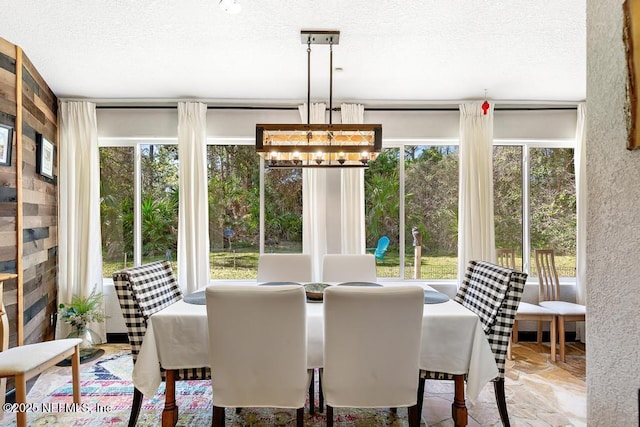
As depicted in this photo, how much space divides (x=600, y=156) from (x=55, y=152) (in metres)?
4.26

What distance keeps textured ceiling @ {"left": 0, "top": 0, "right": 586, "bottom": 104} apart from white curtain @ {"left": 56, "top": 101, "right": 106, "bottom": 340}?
0.29 metres

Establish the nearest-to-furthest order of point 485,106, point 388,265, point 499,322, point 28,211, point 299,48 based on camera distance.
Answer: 1. point 499,322
2. point 299,48
3. point 28,211
4. point 485,106
5. point 388,265

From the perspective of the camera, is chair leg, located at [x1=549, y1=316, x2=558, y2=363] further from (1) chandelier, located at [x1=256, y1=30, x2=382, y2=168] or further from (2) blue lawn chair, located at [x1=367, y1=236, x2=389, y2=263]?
(1) chandelier, located at [x1=256, y1=30, x2=382, y2=168]

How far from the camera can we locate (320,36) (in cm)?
245

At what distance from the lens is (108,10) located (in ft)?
7.17

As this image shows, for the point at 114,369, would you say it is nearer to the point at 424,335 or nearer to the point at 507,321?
the point at 424,335

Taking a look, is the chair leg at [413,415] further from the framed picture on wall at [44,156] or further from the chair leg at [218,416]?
the framed picture on wall at [44,156]

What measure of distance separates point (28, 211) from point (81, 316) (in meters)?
1.08

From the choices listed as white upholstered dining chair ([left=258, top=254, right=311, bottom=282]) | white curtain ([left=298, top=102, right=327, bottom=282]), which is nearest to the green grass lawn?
white curtain ([left=298, top=102, right=327, bottom=282])

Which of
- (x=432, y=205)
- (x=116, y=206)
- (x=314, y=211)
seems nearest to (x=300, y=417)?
(x=314, y=211)

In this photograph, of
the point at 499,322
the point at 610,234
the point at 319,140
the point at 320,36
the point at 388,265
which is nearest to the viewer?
the point at 610,234

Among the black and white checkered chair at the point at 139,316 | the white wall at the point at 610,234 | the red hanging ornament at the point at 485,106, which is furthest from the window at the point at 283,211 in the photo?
the white wall at the point at 610,234

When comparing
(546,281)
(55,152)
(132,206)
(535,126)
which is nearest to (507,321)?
(546,281)

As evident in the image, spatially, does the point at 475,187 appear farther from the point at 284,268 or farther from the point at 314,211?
the point at 284,268
